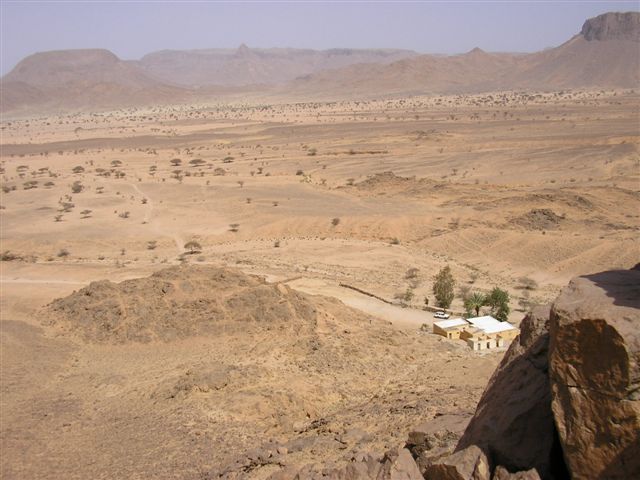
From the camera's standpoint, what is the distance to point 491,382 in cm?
909

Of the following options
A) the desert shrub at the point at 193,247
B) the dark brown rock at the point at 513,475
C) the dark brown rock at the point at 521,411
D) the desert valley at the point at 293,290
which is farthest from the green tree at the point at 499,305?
the desert shrub at the point at 193,247

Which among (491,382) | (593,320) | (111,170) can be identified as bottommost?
(111,170)

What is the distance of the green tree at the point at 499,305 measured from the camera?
25047 mm

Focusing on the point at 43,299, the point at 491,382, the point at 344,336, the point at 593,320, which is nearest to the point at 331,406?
the point at 344,336

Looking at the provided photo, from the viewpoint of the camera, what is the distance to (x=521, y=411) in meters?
7.78

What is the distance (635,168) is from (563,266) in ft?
96.9

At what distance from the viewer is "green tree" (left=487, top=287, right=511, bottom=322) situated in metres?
25.0

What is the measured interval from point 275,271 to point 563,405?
26.6 metres

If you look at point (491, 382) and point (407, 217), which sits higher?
point (491, 382)

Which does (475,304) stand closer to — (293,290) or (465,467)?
(293,290)

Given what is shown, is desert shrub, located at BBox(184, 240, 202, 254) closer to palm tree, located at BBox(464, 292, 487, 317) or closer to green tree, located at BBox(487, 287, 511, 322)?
palm tree, located at BBox(464, 292, 487, 317)

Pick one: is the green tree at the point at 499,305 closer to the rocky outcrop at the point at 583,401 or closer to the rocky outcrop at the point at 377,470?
the rocky outcrop at the point at 377,470

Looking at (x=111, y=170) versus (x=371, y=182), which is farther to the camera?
(x=111, y=170)

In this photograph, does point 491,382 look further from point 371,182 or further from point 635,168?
point 635,168
